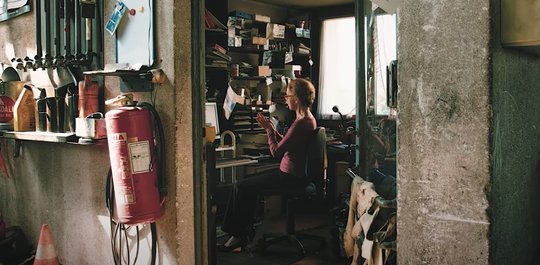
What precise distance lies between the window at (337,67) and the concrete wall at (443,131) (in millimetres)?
5555

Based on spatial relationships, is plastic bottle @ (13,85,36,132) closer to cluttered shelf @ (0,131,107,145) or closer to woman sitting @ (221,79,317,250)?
cluttered shelf @ (0,131,107,145)

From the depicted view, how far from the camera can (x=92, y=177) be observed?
309 centimetres

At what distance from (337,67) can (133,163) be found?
17.4 ft

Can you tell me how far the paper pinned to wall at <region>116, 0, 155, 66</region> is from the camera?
2557 millimetres

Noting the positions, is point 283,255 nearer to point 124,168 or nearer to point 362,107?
point 362,107

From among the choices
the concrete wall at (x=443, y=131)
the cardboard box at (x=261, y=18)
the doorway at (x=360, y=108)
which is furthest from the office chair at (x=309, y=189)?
the cardboard box at (x=261, y=18)

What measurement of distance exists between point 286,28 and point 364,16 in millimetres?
4433

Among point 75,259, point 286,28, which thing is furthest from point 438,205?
point 286,28

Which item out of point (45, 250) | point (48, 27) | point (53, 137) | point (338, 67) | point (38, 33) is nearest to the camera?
point (53, 137)

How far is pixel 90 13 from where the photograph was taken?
2.88 metres

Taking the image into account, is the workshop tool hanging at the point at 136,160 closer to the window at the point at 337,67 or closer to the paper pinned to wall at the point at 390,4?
the paper pinned to wall at the point at 390,4

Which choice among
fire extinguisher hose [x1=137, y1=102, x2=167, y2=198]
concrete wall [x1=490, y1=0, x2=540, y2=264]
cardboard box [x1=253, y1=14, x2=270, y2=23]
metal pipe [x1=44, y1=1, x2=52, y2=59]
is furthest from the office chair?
cardboard box [x1=253, y1=14, x2=270, y2=23]

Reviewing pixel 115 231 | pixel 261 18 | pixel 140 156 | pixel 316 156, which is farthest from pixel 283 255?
pixel 261 18

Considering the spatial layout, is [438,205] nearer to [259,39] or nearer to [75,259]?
[75,259]
